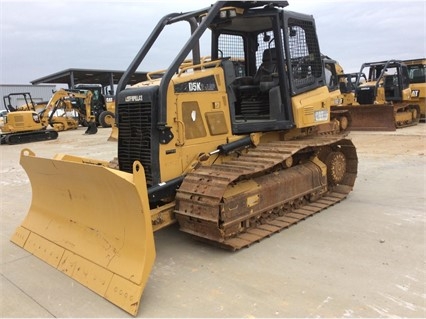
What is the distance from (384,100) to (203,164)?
14.0m

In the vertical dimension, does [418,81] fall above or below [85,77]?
below

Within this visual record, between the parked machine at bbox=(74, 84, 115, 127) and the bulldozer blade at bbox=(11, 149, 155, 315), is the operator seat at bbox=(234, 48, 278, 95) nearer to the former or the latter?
the bulldozer blade at bbox=(11, 149, 155, 315)

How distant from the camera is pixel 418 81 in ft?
58.3

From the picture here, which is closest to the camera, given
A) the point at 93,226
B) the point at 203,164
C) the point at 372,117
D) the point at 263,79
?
the point at 93,226

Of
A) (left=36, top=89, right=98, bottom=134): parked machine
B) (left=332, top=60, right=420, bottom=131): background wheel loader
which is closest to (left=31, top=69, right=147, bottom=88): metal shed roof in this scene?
(left=36, top=89, right=98, bottom=134): parked machine

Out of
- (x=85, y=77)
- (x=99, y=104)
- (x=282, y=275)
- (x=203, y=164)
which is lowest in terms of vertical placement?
(x=282, y=275)

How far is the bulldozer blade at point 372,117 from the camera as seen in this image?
13977mm

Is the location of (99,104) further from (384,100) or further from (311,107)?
(311,107)

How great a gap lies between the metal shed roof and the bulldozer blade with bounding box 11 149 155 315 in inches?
1257

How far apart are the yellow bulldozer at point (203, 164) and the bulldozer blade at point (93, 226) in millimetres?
13

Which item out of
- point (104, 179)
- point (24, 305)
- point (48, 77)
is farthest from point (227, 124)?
point (48, 77)

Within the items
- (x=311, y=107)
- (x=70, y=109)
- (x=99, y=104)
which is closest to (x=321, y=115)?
(x=311, y=107)

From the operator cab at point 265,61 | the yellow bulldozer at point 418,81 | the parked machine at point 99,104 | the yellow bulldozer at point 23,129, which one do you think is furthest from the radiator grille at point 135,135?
the parked machine at point 99,104

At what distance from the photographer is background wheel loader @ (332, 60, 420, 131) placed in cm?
1421
